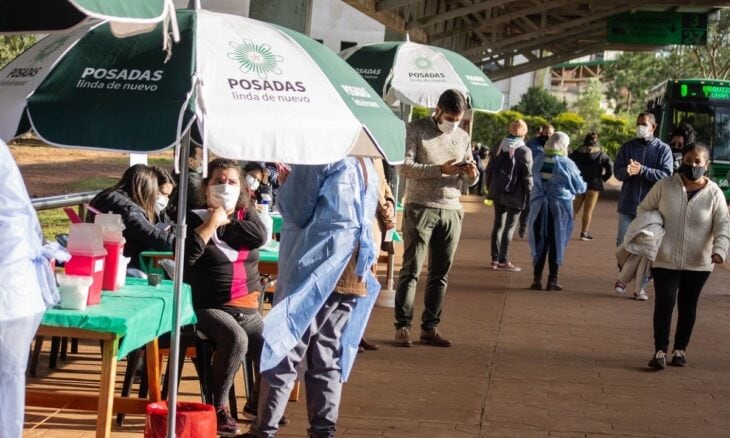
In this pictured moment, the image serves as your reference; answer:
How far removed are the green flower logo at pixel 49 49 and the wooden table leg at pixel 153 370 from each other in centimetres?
174

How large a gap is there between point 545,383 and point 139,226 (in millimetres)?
3163

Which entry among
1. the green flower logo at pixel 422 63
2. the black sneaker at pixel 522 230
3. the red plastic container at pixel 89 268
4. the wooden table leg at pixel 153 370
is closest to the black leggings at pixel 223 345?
the wooden table leg at pixel 153 370

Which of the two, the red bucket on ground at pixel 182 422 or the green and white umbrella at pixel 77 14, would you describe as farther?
the red bucket on ground at pixel 182 422

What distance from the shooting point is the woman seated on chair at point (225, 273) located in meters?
6.96

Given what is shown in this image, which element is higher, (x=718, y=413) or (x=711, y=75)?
(x=711, y=75)

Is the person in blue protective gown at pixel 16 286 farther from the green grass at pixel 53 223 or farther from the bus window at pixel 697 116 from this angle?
the bus window at pixel 697 116

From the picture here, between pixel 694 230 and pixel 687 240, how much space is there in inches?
4.0

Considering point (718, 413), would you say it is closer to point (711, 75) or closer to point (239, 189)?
Result: point (239, 189)

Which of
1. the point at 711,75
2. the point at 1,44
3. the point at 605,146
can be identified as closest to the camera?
the point at 1,44

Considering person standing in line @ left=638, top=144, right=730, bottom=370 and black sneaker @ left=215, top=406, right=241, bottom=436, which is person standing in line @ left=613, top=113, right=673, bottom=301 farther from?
black sneaker @ left=215, top=406, right=241, bottom=436

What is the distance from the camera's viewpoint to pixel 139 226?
8.20 m

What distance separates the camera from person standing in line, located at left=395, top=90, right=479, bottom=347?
9.73 metres

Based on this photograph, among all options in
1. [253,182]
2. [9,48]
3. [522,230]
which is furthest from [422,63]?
[9,48]

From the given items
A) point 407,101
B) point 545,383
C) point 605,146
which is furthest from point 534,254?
point 605,146
